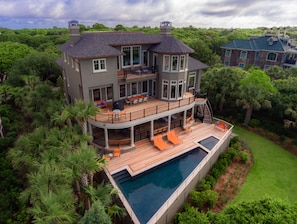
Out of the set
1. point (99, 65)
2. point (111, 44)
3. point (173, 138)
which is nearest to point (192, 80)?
point (173, 138)

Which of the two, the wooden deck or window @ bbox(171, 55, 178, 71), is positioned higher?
window @ bbox(171, 55, 178, 71)

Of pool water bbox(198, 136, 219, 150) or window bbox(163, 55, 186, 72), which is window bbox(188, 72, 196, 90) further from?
pool water bbox(198, 136, 219, 150)

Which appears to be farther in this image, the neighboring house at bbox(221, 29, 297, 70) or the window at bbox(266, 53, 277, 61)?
the window at bbox(266, 53, 277, 61)

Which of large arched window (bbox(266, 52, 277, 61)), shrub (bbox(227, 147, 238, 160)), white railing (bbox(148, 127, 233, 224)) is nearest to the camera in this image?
white railing (bbox(148, 127, 233, 224))

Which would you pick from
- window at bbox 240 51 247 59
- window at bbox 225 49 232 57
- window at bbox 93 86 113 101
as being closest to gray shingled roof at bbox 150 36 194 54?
window at bbox 93 86 113 101

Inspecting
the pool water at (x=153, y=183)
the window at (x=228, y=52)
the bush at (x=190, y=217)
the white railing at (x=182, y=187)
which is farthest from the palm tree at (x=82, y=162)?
the window at (x=228, y=52)

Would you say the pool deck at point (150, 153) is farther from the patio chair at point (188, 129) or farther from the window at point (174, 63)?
the window at point (174, 63)

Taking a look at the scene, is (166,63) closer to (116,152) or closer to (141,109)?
(141,109)

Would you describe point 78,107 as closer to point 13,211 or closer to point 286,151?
point 13,211
